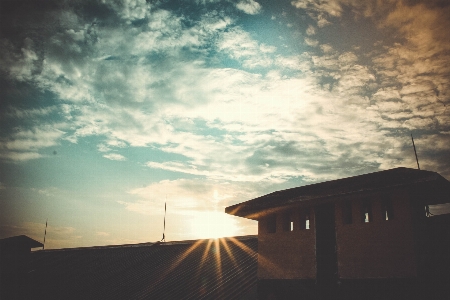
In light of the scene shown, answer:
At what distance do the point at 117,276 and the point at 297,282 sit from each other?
12445mm

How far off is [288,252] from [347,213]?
2161mm

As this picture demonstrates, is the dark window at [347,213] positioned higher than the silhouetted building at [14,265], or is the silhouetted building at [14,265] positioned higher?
the dark window at [347,213]

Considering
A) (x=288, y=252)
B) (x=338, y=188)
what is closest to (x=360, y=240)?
(x=338, y=188)

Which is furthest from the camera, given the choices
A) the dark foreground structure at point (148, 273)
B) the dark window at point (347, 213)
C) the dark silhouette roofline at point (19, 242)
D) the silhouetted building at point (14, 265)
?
the dark silhouette roofline at point (19, 242)

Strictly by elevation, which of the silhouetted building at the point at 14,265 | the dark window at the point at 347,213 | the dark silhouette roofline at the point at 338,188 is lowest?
the silhouetted building at the point at 14,265

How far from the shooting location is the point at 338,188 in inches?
312

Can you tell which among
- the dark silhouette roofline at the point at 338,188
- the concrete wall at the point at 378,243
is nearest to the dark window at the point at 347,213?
the concrete wall at the point at 378,243

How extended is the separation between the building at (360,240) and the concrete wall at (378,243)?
0.07ft

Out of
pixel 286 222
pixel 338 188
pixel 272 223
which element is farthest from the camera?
pixel 272 223

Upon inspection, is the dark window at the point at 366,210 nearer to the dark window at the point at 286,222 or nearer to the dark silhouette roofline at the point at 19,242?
the dark window at the point at 286,222

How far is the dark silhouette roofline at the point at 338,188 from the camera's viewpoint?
6.57 m

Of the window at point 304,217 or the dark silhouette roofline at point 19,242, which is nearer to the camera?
the window at point 304,217

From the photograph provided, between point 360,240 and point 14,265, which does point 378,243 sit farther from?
point 14,265

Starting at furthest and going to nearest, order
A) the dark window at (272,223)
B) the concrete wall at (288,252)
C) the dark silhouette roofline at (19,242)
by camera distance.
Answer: the dark silhouette roofline at (19,242) < the dark window at (272,223) < the concrete wall at (288,252)
